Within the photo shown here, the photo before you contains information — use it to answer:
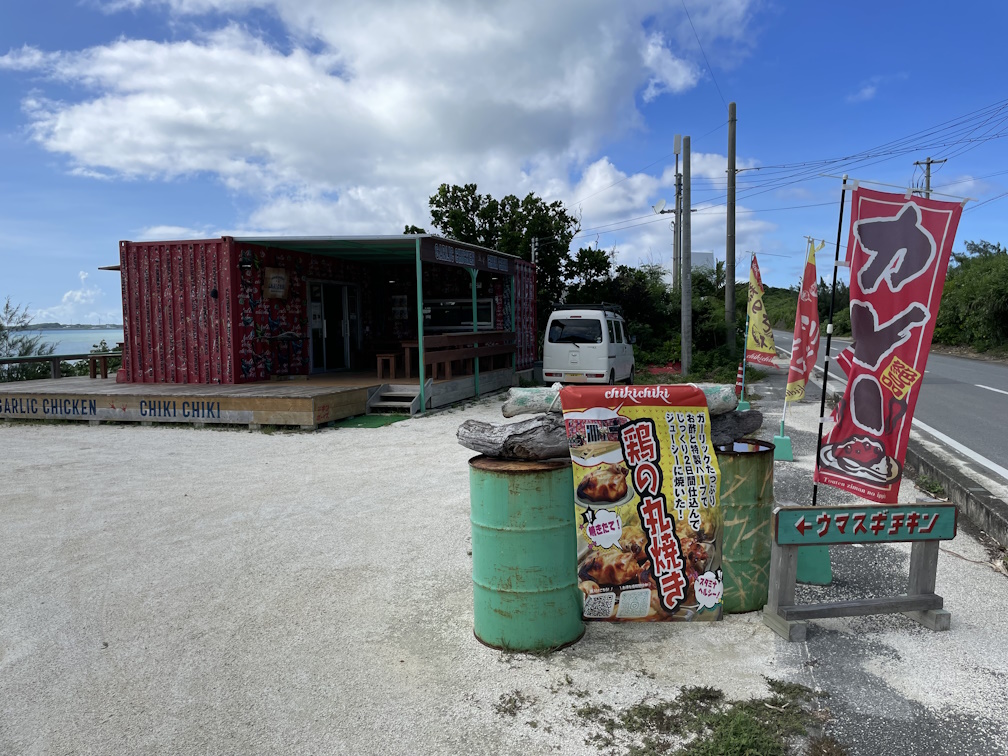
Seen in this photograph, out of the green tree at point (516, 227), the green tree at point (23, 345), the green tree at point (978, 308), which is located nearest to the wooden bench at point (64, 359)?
the green tree at point (23, 345)

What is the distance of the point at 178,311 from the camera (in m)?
13.2

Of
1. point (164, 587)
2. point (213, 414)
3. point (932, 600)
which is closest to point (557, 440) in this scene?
point (932, 600)

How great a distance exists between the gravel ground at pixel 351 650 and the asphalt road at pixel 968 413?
2.94 metres

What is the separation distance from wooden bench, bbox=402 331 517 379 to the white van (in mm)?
1524

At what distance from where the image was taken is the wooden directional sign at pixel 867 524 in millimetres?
3594

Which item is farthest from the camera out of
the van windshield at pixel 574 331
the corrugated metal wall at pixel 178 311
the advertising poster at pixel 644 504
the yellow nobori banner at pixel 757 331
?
the van windshield at pixel 574 331

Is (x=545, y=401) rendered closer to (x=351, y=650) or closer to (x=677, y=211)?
(x=351, y=650)

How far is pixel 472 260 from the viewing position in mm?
13656

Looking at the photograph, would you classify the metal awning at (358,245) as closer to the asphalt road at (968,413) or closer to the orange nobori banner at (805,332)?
the orange nobori banner at (805,332)

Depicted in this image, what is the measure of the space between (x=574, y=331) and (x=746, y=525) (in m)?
10.7

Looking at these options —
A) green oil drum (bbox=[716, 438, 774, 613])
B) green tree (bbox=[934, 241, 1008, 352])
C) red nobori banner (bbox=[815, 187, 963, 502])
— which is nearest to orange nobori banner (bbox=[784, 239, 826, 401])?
red nobori banner (bbox=[815, 187, 963, 502])

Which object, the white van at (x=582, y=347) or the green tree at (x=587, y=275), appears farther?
the green tree at (x=587, y=275)

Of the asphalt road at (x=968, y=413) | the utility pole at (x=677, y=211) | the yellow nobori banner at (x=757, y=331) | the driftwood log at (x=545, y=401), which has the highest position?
the utility pole at (x=677, y=211)

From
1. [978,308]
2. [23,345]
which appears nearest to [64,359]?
[23,345]
